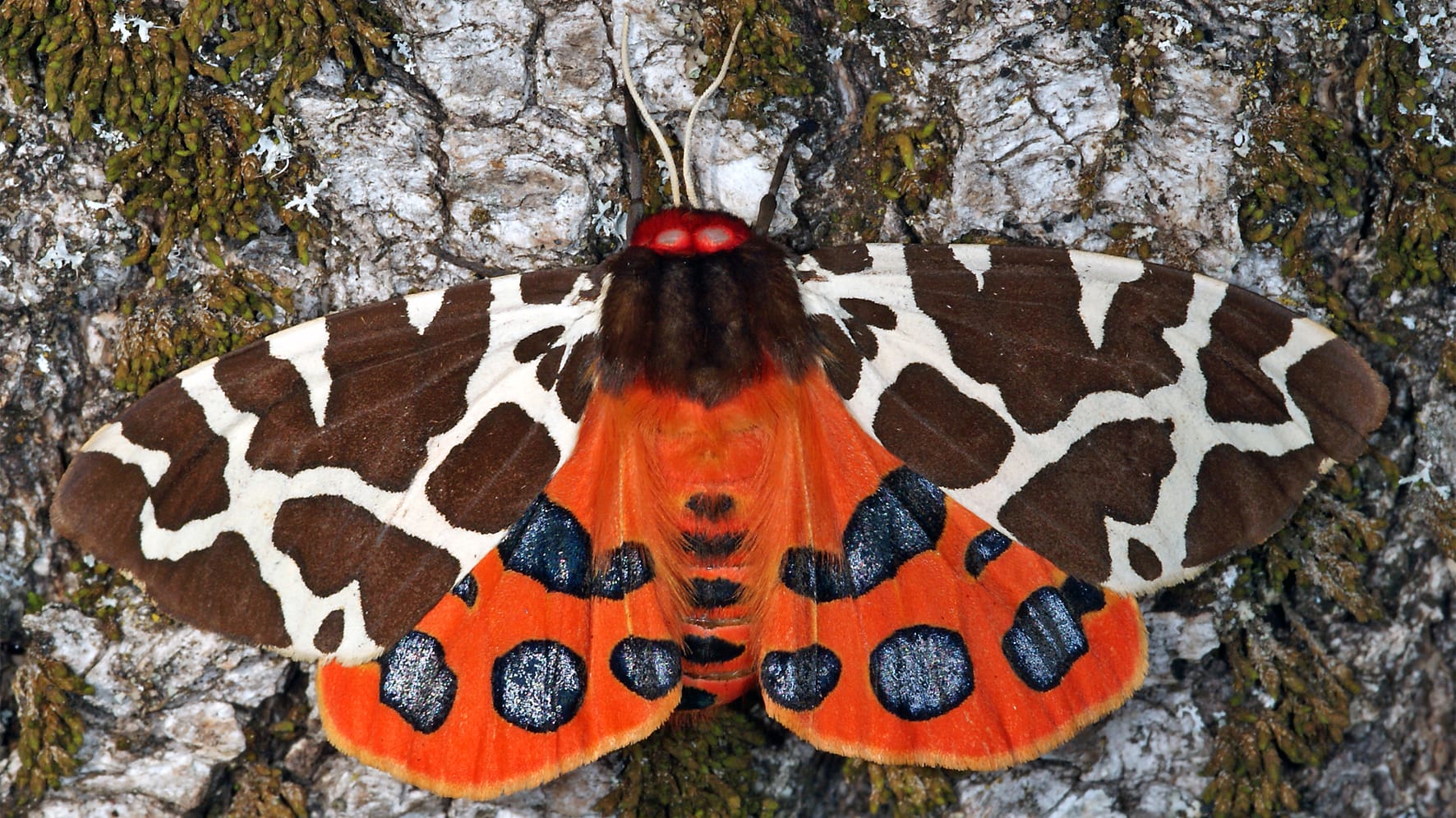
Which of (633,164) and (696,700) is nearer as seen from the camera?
(696,700)

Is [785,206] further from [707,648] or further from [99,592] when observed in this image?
[99,592]

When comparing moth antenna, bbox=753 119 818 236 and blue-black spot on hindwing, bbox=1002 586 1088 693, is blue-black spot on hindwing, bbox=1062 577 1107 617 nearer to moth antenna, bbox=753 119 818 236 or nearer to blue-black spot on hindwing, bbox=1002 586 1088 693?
blue-black spot on hindwing, bbox=1002 586 1088 693

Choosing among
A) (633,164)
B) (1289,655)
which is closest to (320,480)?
(633,164)

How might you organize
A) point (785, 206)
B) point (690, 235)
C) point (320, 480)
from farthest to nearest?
point (785, 206) → point (690, 235) → point (320, 480)

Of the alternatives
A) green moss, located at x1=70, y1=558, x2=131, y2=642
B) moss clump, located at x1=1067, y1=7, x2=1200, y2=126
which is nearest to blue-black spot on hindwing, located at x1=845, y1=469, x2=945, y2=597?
moss clump, located at x1=1067, y1=7, x2=1200, y2=126

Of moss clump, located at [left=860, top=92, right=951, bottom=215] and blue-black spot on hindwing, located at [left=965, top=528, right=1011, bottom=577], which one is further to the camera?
moss clump, located at [left=860, top=92, right=951, bottom=215]

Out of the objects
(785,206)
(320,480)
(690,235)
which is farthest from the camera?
(785,206)

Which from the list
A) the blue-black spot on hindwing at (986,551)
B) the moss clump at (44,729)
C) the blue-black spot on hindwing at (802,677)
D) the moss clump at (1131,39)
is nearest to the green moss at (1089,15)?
the moss clump at (1131,39)
